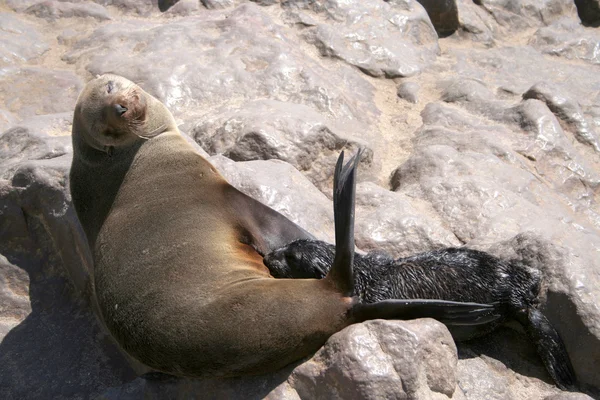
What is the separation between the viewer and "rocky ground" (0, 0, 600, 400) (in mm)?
3605

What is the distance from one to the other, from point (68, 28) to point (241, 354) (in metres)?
5.37

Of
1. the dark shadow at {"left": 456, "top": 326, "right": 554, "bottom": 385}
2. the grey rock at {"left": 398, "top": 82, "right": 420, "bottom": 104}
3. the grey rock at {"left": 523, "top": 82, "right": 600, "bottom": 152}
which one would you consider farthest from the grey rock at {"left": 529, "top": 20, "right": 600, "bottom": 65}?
the dark shadow at {"left": 456, "top": 326, "right": 554, "bottom": 385}

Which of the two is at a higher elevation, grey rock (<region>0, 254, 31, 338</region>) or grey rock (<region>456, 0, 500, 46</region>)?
grey rock (<region>456, 0, 500, 46</region>)

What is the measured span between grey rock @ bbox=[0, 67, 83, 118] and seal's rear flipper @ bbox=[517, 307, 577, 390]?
4.40 m

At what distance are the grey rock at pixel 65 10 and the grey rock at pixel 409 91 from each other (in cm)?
319

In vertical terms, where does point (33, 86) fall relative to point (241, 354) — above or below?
below

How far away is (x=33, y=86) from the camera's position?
21.0 ft

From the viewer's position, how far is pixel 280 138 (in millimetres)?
5277

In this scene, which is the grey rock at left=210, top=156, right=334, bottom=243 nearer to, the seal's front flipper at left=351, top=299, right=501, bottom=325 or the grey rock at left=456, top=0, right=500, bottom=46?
the seal's front flipper at left=351, top=299, right=501, bottom=325

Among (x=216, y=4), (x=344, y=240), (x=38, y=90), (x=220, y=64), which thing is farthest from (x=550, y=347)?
(x=216, y=4)

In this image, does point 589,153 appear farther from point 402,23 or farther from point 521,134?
point 402,23

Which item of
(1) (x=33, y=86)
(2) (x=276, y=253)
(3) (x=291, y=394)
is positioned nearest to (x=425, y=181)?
(2) (x=276, y=253)

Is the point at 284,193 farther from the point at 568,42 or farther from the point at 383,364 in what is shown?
the point at 568,42

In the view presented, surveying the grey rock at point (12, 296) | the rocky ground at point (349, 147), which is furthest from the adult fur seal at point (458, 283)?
the grey rock at point (12, 296)
